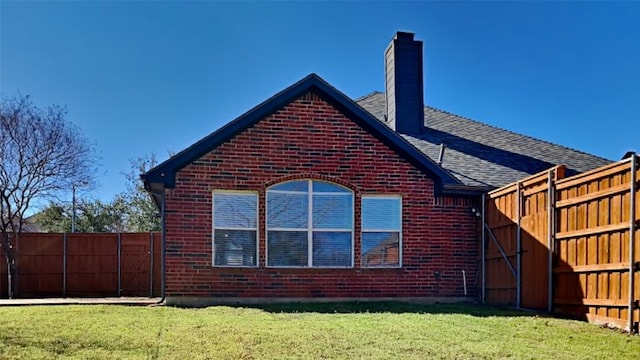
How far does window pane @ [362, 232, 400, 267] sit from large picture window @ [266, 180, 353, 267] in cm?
32

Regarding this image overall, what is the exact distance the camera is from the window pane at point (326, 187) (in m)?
10.3

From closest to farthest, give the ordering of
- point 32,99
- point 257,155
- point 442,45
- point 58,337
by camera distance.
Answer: point 58,337
point 257,155
point 442,45
point 32,99

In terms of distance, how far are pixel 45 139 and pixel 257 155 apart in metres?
9.67

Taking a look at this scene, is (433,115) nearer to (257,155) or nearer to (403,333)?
(257,155)

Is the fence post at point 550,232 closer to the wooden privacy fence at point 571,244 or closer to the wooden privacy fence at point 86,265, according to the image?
the wooden privacy fence at point 571,244

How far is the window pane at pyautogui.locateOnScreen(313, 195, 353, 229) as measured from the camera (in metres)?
10.2

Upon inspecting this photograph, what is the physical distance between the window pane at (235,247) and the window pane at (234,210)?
0.15 meters

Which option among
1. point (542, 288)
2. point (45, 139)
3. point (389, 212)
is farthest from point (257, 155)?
point (45, 139)

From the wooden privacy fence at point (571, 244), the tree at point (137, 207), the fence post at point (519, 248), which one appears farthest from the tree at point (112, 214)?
the fence post at point (519, 248)

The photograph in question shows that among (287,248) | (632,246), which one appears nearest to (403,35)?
(287,248)

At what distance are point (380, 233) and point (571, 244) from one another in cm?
369

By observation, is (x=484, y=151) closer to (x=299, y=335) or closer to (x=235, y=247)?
(x=235, y=247)

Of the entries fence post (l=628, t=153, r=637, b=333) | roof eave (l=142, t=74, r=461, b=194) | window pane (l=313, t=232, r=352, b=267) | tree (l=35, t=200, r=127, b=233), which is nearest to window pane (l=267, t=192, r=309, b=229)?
window pane (l=313, t=232, r=352, b=267)

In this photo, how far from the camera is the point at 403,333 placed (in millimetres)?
6477
